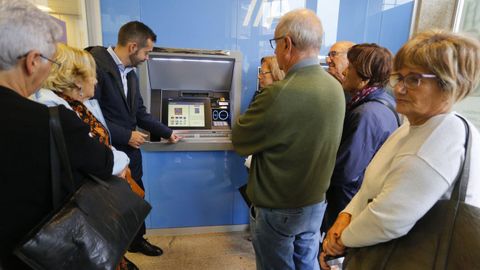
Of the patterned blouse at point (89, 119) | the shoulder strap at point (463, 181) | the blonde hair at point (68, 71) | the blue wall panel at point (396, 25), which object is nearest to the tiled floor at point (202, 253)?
the patterned blouse at point (89, 119)

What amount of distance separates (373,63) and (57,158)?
1416mm

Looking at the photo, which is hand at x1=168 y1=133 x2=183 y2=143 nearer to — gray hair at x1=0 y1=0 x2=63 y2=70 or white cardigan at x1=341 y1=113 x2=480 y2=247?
gray hair at x1=0 y1=0 x2=63 y2=70

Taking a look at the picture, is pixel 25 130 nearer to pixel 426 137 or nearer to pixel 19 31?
pixel 19 31

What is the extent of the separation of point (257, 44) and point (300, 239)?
61.0 inches

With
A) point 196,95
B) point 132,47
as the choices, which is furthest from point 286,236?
point 132,47

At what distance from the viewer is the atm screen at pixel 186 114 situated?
A: 7.36 feet

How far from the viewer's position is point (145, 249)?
2246 millimetres

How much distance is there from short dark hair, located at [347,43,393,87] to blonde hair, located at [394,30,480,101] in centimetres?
68

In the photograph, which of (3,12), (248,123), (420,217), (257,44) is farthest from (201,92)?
(420,217)

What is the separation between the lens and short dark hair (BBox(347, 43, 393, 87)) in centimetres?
142

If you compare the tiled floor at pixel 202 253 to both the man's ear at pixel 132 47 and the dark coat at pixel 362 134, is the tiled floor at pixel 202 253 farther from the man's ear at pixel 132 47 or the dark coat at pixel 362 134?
the man's ear at pixel 132 47

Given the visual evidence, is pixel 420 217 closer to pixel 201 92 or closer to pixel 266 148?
pixel 266 148

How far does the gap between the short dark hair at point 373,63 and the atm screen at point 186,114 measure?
124cm

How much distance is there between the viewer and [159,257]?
2225 mm
